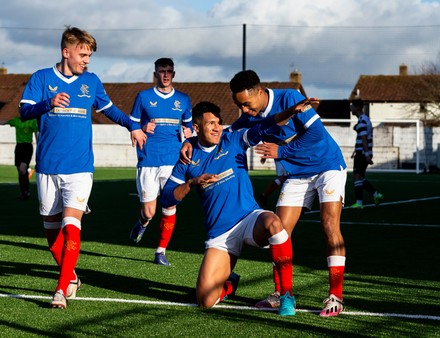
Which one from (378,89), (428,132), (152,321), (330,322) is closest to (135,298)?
(152,321)

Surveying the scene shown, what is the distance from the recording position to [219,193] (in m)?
7.49

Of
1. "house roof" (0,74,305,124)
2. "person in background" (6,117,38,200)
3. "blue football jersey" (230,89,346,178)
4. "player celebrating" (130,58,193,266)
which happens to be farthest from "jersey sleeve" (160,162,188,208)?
"house roof" (0,74,305,124)

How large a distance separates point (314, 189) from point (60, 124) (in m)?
2.16

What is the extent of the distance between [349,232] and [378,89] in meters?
71.1

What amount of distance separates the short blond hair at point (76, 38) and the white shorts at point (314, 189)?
1988 mm

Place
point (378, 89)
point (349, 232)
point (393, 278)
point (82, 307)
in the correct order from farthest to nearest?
point (378, 89) < point (349, 232) < point (393, 278) < point (82, 307)

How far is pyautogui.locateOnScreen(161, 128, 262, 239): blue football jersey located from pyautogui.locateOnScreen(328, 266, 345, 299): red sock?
0.79 metres

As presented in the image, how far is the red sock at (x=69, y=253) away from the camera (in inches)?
298

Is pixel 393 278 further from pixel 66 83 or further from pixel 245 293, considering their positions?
pixel 66 83

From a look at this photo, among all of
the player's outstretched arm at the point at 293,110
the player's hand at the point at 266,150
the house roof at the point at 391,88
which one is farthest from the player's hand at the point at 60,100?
the house roof at the point at 391,88

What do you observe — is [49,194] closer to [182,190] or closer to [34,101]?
[34,101]

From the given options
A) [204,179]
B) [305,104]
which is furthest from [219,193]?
[305,104]

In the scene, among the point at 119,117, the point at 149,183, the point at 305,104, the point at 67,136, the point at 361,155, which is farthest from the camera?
the point at 361,155

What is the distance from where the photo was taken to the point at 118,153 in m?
48.2
